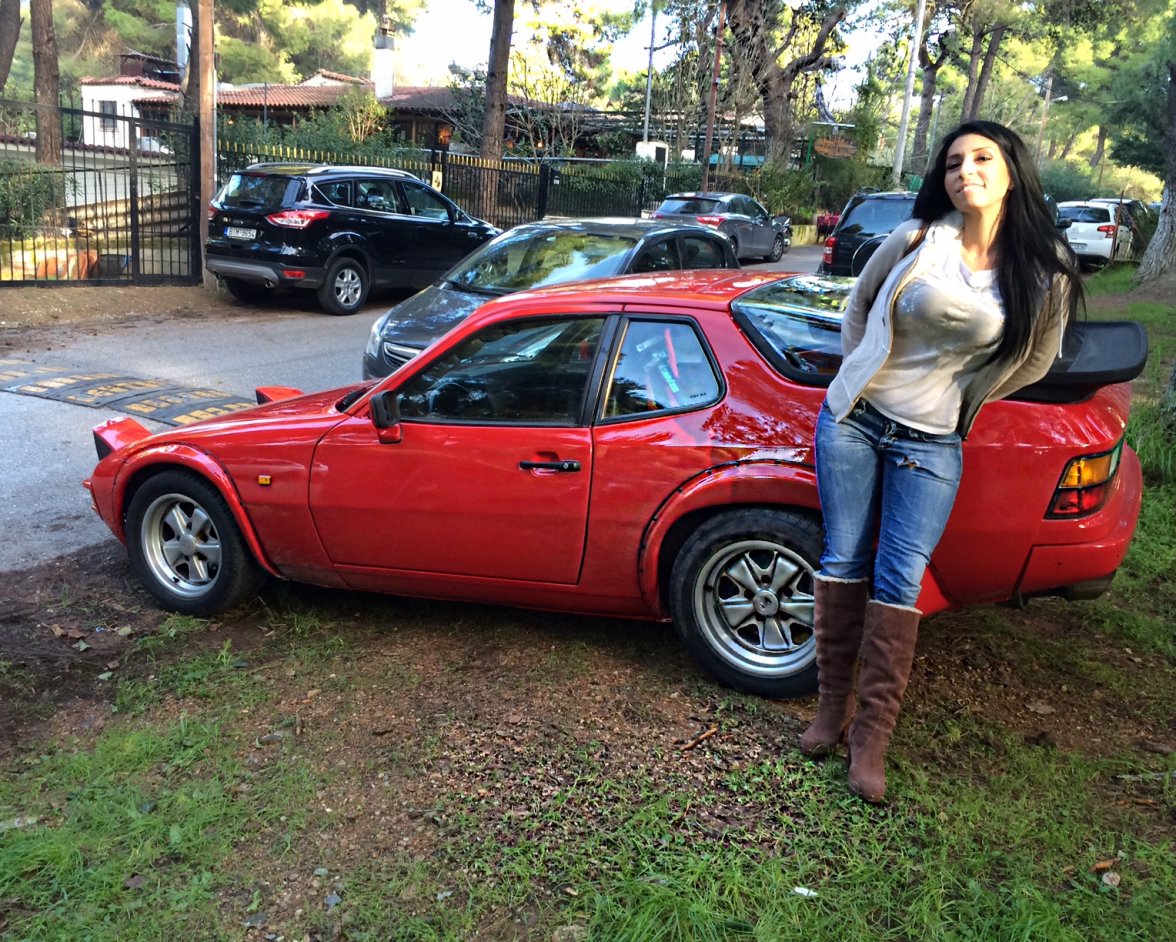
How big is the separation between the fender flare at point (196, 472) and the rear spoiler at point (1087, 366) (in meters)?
2.96

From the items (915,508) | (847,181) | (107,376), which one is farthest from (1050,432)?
(847,181)

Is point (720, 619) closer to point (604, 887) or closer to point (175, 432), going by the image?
point (604, 887)

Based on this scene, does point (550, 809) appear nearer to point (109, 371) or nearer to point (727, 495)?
point (727, 495)

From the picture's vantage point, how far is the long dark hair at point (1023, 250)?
9.02 ft

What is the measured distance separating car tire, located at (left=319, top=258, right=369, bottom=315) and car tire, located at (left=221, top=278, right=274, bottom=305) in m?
1.27

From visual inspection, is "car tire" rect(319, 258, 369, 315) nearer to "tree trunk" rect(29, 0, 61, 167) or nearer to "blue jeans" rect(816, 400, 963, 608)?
"blue jeans" rect(816, 400, 963, 608)

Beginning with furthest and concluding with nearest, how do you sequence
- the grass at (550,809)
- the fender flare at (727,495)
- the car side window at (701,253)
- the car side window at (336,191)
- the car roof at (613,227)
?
1. the car side window at (336,191)
2. the car side window at (701,253)
3. the car roof at (613,227)
4. the fender flare at (727,495)
5. the grass at (550,809)

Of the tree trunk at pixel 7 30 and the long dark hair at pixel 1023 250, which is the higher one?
the tree trunk at pixel 7 30

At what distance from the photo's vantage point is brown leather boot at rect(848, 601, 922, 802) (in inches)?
117

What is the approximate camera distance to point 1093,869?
8.90 feet

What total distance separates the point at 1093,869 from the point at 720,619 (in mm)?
1343

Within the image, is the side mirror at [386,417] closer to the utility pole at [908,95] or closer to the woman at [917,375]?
the woman at [917,375]

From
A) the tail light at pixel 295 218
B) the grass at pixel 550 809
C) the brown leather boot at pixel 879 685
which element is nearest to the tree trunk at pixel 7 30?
the tail light at pixel 295 218

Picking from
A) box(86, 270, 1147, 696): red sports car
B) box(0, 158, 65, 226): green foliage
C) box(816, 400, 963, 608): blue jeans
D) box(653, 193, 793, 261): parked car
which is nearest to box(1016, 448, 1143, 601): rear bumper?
box(86, 270, 1147, 696): red sports car
